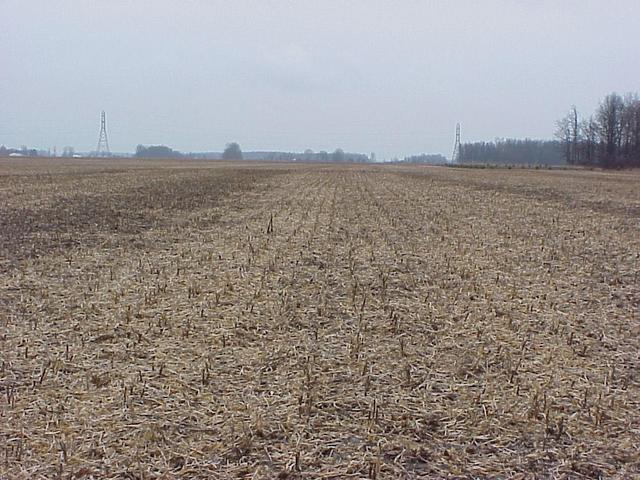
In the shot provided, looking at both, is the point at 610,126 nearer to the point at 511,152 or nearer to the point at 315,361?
the point at 511,152

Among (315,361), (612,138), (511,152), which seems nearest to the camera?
(315,361)

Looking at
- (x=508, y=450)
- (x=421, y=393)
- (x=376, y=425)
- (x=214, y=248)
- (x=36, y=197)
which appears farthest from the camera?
(x=36, y=197)

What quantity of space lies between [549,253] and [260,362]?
796 cm

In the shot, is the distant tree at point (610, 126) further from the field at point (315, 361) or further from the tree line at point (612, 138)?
the field at point (315, 361)

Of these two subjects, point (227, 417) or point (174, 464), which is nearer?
point (174, 464)

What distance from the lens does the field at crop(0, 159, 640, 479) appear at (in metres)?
3.29

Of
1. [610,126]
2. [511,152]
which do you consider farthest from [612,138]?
[511,152]

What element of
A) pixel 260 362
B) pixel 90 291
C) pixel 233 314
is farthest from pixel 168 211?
pixel 260 362

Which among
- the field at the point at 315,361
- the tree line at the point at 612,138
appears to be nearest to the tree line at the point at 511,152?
the tree line at the point at 612,138

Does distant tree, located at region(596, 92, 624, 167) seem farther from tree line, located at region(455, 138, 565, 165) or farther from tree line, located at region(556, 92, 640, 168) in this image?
tree line, located at region(455, 138, 565, 165)

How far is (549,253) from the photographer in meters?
10.4

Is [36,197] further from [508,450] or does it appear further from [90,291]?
[508,450]

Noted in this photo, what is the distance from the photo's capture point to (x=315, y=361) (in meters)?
4.73

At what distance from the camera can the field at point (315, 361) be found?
10.8 ft
